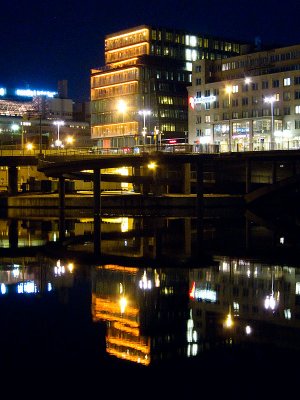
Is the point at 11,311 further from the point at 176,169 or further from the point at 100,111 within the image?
the point at 100,111

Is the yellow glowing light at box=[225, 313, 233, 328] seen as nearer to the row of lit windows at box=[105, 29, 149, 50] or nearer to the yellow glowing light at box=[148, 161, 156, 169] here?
the yellow glowing light at box=[148, 161, 156, 169]

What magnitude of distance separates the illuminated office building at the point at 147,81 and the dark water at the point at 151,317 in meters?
103

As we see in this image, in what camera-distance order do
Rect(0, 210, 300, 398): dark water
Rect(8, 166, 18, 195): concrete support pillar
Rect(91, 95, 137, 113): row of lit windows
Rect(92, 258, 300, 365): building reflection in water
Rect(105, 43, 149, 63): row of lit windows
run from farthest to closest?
1. Rect(91, 95, 137, 113): row of lit windows
2. Rect(105, 43, 149, 63): row of lit windows
3. Rect(8, 166, 18, 195): concrete support pillar
4. Rect(92, 258, 300, 365): building reflection in water
5. Rect(0, 210, 300, 398): dark water

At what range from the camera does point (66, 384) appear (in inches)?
663

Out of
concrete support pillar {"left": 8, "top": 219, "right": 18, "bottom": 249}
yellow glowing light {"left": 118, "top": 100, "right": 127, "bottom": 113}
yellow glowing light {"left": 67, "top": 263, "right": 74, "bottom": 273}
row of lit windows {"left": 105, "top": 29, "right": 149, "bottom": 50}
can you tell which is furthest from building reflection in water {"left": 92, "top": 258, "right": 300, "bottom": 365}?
row of lit windows {"left": 105, "top": 29, "right": 149, "bottom": 50}

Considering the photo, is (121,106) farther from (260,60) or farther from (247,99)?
(260,60)

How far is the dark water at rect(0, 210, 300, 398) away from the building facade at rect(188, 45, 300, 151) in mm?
70822

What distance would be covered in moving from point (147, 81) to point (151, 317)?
129m

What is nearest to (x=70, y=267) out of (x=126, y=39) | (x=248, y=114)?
(x=248, y=114)

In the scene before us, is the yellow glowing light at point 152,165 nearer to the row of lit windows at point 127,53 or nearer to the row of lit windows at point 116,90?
the row of lit windows at point 116,90

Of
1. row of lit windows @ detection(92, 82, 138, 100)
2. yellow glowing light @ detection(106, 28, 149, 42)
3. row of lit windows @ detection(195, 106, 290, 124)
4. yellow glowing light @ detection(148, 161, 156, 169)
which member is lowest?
yellow glowing light @ detection(148, 161, 156, 169)

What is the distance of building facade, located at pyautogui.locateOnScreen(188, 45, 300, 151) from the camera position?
119 meters

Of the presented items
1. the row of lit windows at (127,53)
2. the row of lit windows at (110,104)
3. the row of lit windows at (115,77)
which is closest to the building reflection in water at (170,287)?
the row of lit windows at (110,104)

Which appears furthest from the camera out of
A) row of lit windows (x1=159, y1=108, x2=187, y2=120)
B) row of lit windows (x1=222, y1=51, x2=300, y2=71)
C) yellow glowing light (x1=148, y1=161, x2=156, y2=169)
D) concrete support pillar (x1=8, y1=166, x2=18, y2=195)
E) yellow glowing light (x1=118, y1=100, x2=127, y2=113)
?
yellow glowing light (x1=118, y1=100, x2=127, y2=113)
